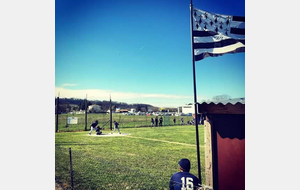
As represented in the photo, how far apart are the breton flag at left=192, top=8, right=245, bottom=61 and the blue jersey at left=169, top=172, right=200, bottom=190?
2.42 m

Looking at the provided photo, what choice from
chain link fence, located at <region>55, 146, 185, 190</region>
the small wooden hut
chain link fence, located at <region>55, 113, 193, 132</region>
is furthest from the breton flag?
chain link fence, located at <region>55, 113, 193, 132</region>

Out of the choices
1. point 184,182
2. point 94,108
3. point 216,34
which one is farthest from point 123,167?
point 94,108

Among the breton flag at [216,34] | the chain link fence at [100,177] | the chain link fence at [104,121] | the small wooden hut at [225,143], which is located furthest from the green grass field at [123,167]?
the chain link fence at [104,121]

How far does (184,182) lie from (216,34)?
289 centimetres

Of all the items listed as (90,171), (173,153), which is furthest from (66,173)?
(173,153)

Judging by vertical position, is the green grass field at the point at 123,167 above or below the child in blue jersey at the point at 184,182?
below

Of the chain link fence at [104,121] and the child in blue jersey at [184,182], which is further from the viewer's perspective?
the chain link fence at [104,121]

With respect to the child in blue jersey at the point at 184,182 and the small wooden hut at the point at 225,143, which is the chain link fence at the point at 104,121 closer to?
the small wooden hut at the point at 225,143

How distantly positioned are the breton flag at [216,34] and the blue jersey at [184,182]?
242cm

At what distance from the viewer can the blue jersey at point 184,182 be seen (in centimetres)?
302

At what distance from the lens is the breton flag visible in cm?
409

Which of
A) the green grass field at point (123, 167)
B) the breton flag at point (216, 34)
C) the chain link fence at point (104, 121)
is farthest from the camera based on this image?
the chain link fence at point (104, 121)

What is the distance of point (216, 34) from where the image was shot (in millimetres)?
4340

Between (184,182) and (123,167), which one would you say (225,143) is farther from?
(123,167)
